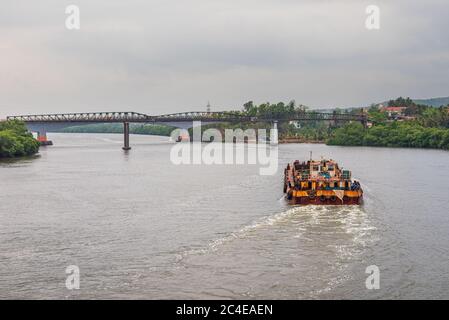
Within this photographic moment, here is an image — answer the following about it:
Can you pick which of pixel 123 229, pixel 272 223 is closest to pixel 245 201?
pixel 272 223

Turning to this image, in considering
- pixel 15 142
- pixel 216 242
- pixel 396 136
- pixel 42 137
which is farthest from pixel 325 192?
pixel 42 137

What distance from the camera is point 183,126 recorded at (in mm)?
114812

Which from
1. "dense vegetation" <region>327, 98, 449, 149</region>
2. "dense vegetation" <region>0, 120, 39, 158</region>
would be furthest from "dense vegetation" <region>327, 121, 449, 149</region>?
"dense vegetation" <region>0, 120, 39, 158</region>

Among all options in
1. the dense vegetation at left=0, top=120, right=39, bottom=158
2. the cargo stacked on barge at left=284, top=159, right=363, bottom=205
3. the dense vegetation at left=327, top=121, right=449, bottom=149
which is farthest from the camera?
the dense vegetation at left=327, top=121, right=449, bottom=149

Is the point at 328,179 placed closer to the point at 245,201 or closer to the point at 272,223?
the point at 245,201

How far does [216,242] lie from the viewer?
23.2 metres

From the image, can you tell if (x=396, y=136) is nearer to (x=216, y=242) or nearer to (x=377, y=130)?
(x=377, y=130)

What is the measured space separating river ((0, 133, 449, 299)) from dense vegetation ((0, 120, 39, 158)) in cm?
2607

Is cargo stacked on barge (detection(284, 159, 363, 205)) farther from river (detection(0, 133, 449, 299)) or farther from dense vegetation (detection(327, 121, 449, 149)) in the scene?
dense vegetation (detection(327, 121, 449, 149))

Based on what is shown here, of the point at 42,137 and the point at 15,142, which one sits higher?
the point at 15,142

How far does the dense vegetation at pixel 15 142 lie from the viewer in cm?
6619

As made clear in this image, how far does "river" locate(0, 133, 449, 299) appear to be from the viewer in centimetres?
1794

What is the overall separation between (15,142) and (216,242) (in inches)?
1988
